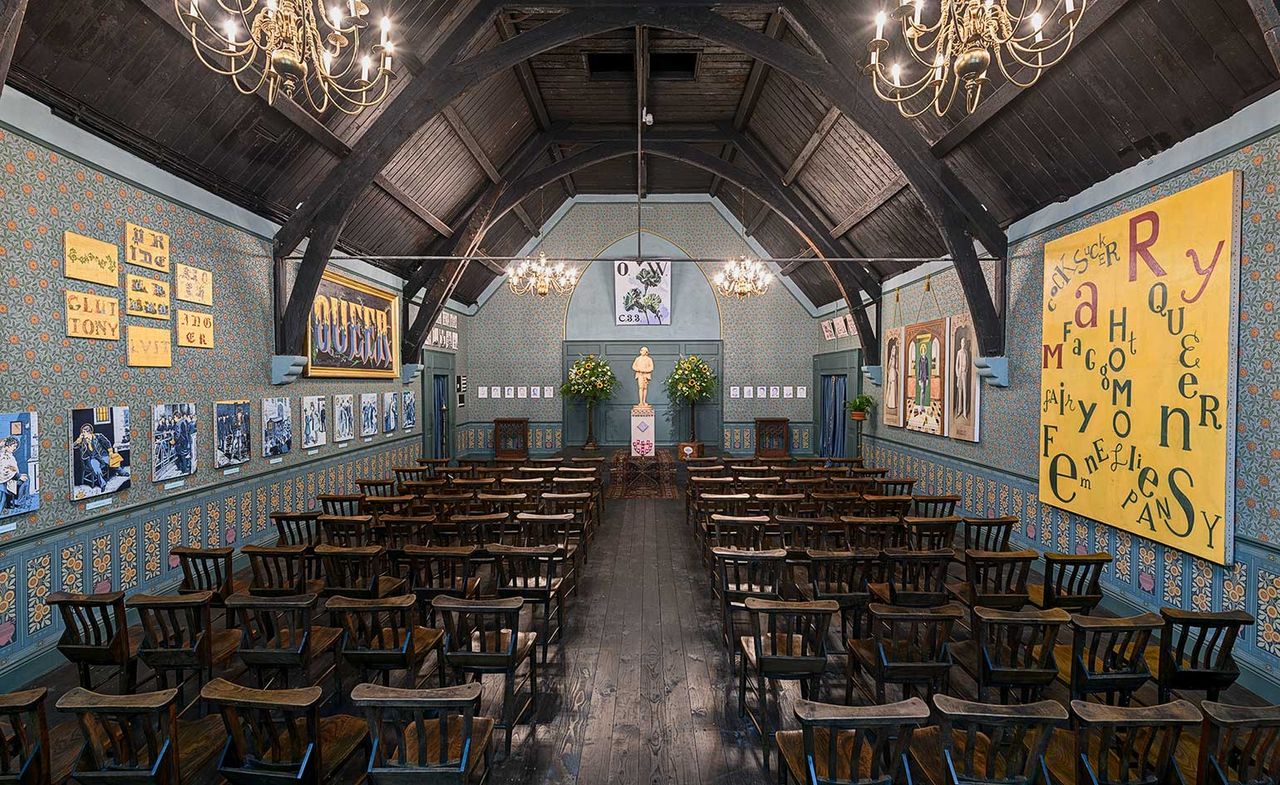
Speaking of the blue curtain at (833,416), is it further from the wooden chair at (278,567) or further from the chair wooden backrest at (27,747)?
the chair wooden backrest at (27,747)

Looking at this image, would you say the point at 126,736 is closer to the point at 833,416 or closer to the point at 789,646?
the point at 789,646

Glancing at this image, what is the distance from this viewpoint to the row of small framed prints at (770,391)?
15906 millimetres

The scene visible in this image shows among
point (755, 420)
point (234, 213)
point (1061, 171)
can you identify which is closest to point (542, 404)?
point (755, 420)

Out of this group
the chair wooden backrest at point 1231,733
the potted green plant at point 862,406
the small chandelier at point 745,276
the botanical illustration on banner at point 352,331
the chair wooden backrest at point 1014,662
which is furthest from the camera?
the potted green plant at point 862,406

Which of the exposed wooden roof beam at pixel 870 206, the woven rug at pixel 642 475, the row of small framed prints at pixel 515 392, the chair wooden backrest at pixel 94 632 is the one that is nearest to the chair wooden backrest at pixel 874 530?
the chair wooden backrest at pixel 94 632

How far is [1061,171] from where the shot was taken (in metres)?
6.14

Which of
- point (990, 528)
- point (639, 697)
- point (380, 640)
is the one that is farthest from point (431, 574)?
point (990, 528)

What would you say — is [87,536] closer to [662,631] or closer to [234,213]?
[234,213]

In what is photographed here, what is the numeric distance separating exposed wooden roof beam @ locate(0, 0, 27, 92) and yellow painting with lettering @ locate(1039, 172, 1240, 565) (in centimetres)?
766

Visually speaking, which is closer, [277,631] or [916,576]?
[277,631]

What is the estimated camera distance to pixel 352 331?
375 inches

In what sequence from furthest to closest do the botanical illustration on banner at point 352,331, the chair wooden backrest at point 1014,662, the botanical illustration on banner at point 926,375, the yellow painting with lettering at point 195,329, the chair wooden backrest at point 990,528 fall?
the botanical illustration on banner at point 926,375, the botanical illustration on banner at point 352,331, the yellow painting with lettering at point 195,329, the chair wooden backrest at point 990,528, the chair wooden backrest at point 1014,662

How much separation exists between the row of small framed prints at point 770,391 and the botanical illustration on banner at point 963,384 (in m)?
6.96

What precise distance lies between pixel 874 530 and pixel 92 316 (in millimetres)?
7391
